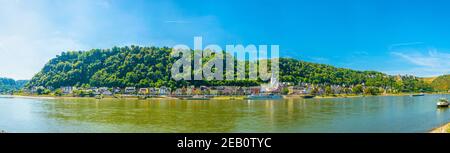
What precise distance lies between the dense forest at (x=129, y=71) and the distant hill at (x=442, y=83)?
88.3ft

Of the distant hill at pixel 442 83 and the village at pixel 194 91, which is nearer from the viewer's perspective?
the village at pixel 194 91

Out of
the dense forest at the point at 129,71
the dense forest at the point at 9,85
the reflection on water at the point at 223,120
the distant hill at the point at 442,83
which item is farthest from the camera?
the distant hill at the point at 442,83

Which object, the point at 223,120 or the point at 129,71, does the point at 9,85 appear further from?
the point at 223,120

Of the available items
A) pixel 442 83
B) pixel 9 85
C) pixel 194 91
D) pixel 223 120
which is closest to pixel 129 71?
pixel 194 91

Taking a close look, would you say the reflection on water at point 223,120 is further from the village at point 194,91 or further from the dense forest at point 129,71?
the dense forest at point 129,71

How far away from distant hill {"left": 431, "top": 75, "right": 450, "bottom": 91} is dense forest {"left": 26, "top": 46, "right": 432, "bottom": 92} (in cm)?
2691

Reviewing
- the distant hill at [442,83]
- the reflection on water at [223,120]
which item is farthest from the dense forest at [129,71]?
the reflection on water at [223,120]

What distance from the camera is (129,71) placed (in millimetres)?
68812

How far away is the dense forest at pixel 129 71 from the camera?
65875 millimetres

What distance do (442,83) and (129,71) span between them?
87320 mm
